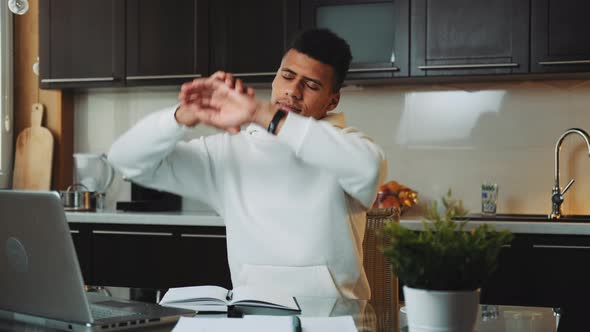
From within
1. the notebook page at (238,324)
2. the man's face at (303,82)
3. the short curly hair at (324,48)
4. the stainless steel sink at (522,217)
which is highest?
the short curly hair at (324,48)

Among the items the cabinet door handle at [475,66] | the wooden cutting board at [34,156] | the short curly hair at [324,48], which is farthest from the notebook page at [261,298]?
the wooden cutting board at [34,156]

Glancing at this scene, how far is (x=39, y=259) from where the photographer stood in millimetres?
1459

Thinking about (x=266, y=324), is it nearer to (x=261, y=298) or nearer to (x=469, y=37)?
(x=261, y=298)

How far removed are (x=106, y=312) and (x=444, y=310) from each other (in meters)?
0.71

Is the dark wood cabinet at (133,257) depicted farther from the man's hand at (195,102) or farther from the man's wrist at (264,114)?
the man's wrist at (264,114)

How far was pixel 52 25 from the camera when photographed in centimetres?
428

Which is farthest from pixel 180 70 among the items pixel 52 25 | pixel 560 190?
pixel 560 190

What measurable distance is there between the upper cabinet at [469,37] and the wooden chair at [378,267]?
1.61m

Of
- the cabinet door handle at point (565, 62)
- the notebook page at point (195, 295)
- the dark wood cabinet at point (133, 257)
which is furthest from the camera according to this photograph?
the dark wood cabinet at point (133, 257)

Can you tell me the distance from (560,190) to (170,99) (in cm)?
208

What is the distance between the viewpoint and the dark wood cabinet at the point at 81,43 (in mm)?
4148

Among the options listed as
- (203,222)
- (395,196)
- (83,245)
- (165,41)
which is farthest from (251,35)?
(83,245)

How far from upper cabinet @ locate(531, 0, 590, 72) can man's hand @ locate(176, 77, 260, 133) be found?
6.98 feet

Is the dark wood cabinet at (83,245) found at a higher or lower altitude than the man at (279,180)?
lower
